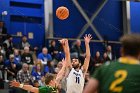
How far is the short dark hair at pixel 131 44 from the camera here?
3.47 metres

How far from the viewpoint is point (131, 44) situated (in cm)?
347

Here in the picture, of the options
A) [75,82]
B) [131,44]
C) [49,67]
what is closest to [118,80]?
[131,44]

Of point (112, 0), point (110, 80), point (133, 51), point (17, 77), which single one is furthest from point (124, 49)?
point (112, 0)

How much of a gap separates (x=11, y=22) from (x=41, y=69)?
5105mm

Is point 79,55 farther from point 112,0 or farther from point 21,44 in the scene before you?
point 112,0

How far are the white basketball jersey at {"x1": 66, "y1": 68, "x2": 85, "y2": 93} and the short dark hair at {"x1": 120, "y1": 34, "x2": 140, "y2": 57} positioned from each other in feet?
17.3

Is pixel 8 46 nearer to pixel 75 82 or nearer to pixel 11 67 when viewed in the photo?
pixel 11 67

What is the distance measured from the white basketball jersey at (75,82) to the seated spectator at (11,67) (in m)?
4.98

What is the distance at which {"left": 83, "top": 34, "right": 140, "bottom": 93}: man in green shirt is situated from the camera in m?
3.47

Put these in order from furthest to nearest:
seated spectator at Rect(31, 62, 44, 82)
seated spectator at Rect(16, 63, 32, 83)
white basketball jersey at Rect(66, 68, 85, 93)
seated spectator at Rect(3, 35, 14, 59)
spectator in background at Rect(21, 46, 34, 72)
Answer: seated spectator at Rect(3, 35, 14, 59)
spectator in background at Rect(21, 46, 34, 72)
seated spectator at Rect(31, 62, 44, 82)
seated spectator at Rect(16, 63, 32, 83)
white basketball jersey at Rect(66, 68, 85, 93)

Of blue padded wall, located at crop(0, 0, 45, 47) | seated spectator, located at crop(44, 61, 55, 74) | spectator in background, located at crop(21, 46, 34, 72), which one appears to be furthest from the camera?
A: blue padded wall, located at crop(0, 0, 45, 47)

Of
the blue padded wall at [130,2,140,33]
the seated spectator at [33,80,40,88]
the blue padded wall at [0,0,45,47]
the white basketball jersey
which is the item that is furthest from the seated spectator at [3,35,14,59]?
the blue padded wall at [130,2,140,33]

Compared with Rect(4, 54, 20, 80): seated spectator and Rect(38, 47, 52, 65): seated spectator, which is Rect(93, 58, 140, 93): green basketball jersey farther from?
Rect(38, 47, 52, 65): seated spectator

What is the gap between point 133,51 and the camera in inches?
139
